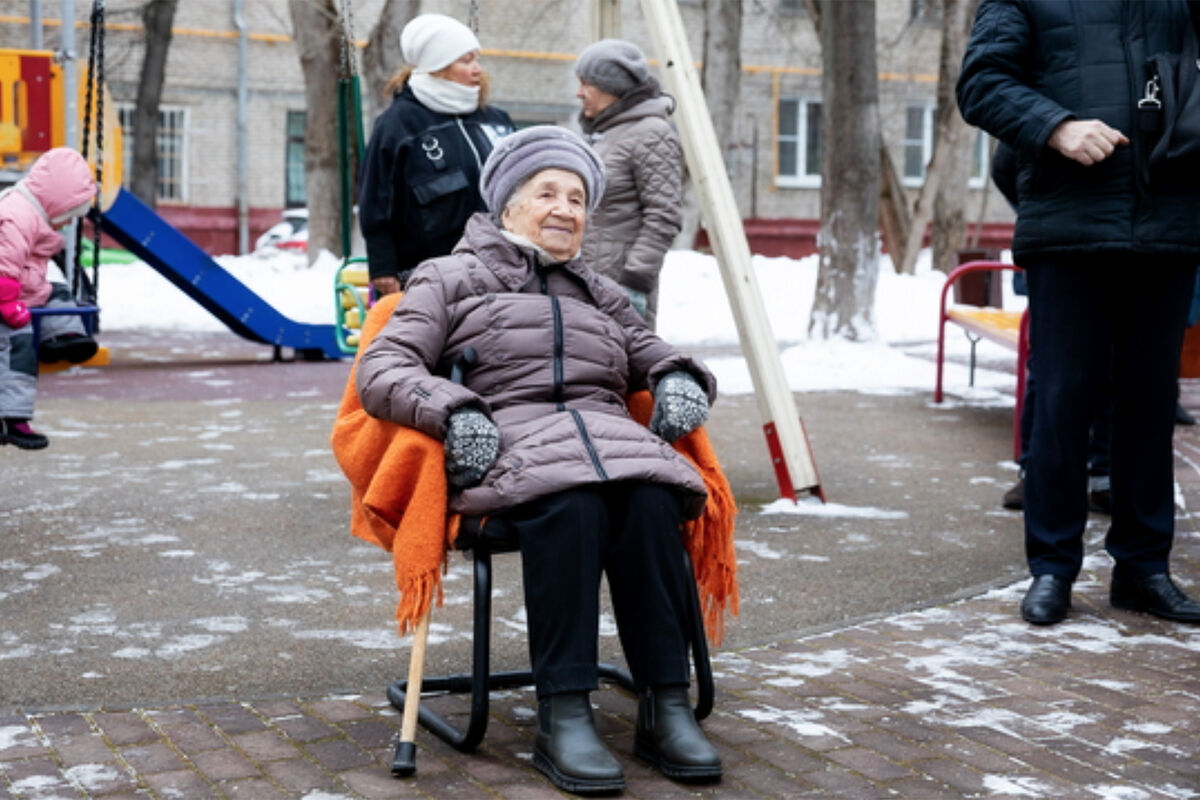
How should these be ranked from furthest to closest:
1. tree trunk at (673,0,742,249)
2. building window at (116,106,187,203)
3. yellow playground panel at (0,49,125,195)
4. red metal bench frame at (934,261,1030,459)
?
1. building window at (116,106,187,203)
2. tree trunk at (673,0,742,249)
3. yellow playground panel at (0,49,125,195)
4. red metal bench frame at (934,261,1030,459)

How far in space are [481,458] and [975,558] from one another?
2806mm

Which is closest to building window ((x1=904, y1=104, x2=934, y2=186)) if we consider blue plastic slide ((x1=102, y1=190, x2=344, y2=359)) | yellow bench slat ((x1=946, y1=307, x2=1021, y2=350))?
blue plastic slide ((x1=102, y1=190, x2=344, y2=359))

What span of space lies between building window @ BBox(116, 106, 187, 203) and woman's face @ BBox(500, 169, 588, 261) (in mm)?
31441

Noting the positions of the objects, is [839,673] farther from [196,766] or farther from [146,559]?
[146,559]

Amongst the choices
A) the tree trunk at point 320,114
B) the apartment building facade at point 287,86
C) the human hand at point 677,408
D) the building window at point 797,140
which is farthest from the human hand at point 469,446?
the building window at point 797,140

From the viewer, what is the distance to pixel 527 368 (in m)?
3.93

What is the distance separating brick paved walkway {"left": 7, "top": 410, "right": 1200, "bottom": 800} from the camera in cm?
352

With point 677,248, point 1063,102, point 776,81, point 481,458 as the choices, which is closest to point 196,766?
point 481,458

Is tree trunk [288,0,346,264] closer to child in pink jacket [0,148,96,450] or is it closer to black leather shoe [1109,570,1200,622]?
child in pink jacket [0,148,96,450]

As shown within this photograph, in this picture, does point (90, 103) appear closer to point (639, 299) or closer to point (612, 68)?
point (612, 68)

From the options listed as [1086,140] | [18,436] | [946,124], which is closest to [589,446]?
[1086,140]

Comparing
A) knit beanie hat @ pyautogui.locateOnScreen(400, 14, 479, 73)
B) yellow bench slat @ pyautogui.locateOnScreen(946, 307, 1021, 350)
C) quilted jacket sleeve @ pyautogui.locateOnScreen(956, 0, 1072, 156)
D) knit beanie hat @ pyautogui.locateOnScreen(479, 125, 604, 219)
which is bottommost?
yellow bench slat @ pyautogui.locateOnScreen(946, 307, 1021, 350)

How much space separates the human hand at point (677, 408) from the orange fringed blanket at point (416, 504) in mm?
75

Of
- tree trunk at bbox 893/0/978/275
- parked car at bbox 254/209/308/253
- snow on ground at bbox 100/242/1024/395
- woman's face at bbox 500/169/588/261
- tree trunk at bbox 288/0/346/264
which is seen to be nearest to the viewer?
woman's face at bbox 500/169/588/261
